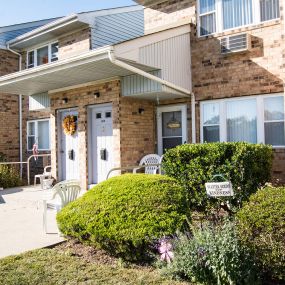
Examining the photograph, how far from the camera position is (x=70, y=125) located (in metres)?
11.8

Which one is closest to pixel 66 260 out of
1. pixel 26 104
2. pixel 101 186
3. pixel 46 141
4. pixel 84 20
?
pixel 101 186

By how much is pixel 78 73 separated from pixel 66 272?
20.4 ft

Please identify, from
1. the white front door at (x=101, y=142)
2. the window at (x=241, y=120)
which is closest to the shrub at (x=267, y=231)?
the window at (x=241, y=120)

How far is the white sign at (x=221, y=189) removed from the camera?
4.71 meters

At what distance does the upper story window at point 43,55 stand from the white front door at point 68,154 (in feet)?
12.0

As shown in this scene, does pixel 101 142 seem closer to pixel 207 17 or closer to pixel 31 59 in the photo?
pixel 207 17

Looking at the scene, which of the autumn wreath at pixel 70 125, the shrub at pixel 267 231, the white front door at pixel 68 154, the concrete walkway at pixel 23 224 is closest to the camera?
the shrub at pixel 267 231

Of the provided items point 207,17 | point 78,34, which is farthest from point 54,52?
point 207,17

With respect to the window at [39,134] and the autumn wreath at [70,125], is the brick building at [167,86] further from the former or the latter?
the window at [39,134]

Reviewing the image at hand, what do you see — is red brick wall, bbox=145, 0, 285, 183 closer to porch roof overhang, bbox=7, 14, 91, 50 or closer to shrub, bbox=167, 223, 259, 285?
porch roof overhang, bbox=7, 14, 91, 50

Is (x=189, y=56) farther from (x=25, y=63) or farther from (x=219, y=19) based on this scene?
(x=25, y=63)

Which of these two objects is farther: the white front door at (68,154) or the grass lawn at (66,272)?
the white front door at (68,154)

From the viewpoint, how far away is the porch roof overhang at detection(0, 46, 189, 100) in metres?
8.21

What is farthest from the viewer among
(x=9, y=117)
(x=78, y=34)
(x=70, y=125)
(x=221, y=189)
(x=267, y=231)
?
(x=9, y=117)
